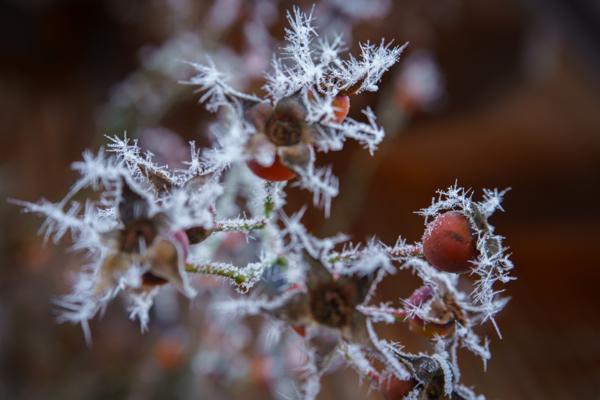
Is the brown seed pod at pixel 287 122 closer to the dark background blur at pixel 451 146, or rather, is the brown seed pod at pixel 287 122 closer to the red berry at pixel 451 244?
the red berry at pixel 451 244

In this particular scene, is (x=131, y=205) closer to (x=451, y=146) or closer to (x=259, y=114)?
(x=259, y=114)

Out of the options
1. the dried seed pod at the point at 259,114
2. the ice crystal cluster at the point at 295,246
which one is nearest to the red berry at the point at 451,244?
the ice crystal cluster at the point at 295,246

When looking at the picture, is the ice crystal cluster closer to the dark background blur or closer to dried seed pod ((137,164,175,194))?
dried seed pod ((137,164,175,194))

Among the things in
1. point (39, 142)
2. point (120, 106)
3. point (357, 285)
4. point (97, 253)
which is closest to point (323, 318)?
point (357, 285)

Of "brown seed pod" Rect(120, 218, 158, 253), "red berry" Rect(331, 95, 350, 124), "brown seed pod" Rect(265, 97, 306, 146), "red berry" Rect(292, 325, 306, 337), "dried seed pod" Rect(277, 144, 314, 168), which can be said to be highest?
"red berry" Rect(331, 95, 350, 124)

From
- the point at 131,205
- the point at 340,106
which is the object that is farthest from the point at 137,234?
the point at 340,106

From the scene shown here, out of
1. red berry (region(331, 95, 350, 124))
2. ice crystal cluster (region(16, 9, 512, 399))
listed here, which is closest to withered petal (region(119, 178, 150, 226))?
ice crystal cluster (region(16, 9, 512, 399))
